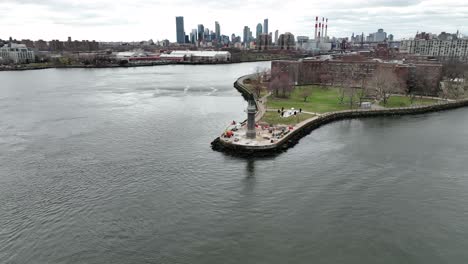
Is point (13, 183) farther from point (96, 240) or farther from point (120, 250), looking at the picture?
point (120, 250)

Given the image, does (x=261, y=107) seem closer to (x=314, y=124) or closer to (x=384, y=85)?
(x=314, y=124)

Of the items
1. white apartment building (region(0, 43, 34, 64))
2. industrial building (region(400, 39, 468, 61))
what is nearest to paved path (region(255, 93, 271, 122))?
white apartment building (region(0, 43, 34, 64))

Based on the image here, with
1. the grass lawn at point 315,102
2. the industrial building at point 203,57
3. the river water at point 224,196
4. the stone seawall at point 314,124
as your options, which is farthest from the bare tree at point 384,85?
the industrial building at point 203,57

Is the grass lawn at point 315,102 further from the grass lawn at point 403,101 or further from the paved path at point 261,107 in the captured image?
the grass lawn at point 403,101

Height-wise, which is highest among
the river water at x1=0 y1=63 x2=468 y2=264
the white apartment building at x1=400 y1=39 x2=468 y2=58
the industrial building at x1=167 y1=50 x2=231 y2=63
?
the white apartment building at x1=400 y1=39 x2=468 y2=58

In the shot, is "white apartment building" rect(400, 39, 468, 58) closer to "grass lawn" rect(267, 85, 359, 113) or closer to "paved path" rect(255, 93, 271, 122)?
"grass lawn" rect(267, 85, 359, 113)

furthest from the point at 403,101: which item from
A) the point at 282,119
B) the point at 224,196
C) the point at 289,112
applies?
the point at 224,196
